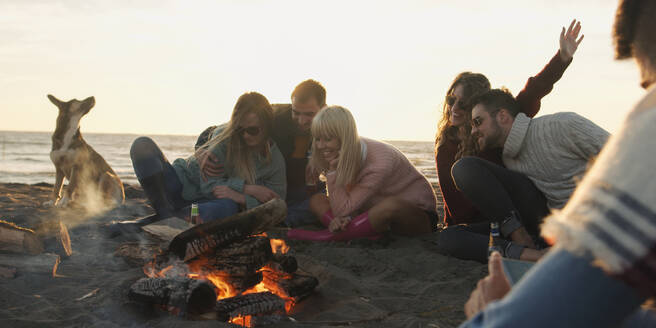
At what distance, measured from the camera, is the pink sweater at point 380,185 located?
4645mm

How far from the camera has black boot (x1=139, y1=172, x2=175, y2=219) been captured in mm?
4832

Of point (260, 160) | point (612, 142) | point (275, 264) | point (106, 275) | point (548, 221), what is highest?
point (612, 142)

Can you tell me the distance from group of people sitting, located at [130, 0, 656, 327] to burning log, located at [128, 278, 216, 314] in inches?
67.0

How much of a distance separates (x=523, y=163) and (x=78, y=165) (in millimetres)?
5825

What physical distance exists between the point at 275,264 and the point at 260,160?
2151mm

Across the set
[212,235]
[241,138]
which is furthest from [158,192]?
[212,235]

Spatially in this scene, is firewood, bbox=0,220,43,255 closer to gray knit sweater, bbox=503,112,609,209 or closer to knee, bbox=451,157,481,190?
knee, bbox=451,157,481,190

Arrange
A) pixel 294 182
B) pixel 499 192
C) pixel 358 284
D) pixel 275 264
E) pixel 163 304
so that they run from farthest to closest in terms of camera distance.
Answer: pixel 294 182 < pixel 499 192 < pixel 358 284 < pixel 275 264 < pixel 163 304

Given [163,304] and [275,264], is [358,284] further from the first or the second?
[163,304]

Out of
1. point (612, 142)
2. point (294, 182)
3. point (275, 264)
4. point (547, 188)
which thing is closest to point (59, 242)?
point (275, 264)

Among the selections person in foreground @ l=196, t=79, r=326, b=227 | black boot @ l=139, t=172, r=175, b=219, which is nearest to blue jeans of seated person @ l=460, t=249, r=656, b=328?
black boot @ l=139, t=172, r=175, b=219

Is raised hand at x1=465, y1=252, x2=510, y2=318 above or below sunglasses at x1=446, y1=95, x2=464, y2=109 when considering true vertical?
below

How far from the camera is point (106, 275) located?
328cm

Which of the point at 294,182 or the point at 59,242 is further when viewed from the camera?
the point at 294,182
